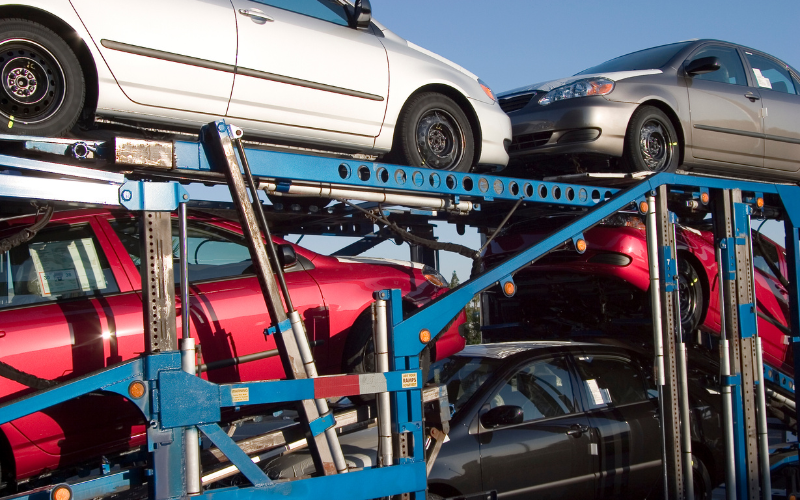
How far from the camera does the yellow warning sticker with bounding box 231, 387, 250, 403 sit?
296 centimetres

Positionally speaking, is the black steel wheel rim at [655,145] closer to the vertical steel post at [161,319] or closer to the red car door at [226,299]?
the red car door at [226,299]

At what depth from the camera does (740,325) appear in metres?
5.11

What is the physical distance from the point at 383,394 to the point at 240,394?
2.28 feet

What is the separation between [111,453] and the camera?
3559 mm

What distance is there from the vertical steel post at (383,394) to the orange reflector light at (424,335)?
0.17 metres

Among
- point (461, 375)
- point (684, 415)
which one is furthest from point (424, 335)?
point (684, 415)

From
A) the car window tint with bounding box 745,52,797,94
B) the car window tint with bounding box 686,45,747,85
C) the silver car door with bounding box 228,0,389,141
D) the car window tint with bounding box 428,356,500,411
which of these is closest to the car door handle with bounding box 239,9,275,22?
the silver car door with bounding box 228,0,389,141

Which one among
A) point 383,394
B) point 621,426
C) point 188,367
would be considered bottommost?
point 621,426

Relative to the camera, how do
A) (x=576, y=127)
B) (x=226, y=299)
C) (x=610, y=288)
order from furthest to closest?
(x=610, y=288), (x=576, y=127), (x=226, y=299)

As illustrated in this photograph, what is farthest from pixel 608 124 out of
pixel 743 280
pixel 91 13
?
pixel 91 13

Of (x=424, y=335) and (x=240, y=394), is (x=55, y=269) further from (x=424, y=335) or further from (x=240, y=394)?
(x=424, y=335)

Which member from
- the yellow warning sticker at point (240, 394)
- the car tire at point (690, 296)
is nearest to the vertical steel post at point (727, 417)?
the car tire at point (690, 296)

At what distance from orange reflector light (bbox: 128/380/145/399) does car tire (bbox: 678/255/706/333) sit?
13.8 feet

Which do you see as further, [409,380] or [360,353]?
[360,353]
